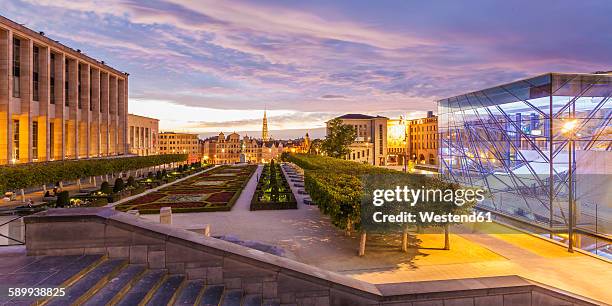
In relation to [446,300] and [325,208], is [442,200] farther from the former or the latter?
[446,300]

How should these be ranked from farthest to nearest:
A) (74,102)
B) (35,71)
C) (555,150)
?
(74,102) → (35,71) → (555,150)

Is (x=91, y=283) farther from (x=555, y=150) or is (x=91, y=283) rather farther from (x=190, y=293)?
(x=555, y=150)

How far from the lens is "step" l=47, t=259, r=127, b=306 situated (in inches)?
255

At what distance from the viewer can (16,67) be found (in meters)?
44.4

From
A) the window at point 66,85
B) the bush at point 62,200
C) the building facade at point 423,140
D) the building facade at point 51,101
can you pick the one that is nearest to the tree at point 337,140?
the building facade at point 51,101

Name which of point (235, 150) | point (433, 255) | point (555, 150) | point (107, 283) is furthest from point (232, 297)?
point (235, 150)

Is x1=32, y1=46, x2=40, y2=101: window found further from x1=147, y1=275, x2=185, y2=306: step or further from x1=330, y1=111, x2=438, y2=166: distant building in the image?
x1=330, y1=111, x2=438, y2=166: distant building

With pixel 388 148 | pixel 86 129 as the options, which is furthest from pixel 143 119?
pixel 388 148

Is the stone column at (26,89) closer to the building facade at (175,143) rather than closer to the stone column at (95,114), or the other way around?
the stone column at (95,114)

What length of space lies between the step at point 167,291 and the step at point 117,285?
2.13 ft

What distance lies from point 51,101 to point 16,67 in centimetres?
897

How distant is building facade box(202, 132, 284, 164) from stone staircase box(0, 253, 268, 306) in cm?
16282

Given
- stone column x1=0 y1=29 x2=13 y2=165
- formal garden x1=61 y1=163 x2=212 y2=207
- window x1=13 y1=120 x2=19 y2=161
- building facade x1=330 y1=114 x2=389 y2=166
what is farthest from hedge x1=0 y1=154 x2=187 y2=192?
building facade x1=330 y1=114 x2=389 y2=166

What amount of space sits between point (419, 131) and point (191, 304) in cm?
13418
